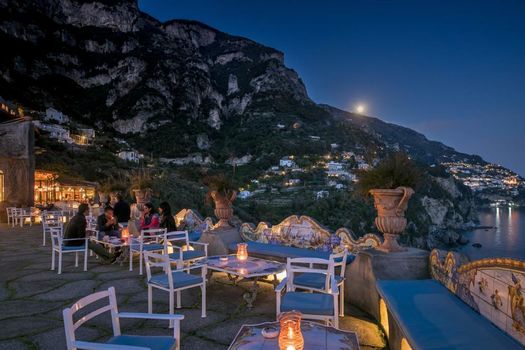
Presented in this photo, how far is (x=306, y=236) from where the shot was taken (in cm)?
510

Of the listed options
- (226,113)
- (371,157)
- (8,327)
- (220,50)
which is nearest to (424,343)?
(371,157)

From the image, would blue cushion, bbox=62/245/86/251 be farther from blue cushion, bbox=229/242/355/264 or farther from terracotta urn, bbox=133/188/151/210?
terracotta urn, bbox=133/188/151/210

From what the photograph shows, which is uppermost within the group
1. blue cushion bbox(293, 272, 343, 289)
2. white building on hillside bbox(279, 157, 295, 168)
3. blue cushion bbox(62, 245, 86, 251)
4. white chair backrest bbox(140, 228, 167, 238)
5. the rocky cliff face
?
the rocky cliff face

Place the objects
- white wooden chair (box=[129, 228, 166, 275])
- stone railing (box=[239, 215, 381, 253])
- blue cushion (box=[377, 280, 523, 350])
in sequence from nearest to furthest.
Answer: blue cushion (box=[377, 280, 523, 350]) → stone railing (box=[239, 215, 381, 253]) → white wooden chair (box=[129, 228, 166, 275])

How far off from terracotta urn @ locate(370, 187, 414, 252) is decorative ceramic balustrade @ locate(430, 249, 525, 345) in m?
0.68

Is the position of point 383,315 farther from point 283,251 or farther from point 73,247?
point 73,247

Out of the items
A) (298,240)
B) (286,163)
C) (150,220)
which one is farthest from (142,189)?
(286,163)

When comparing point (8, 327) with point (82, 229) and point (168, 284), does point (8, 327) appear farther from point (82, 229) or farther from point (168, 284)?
point (82, 229)

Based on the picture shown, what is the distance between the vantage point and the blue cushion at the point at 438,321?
1.92 meters

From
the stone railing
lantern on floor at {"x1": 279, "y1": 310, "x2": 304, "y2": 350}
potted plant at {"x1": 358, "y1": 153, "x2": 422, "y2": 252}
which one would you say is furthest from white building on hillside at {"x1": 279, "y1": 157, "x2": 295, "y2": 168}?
lantern on floor at {"x1": 279, "y1": 310, "x2": 304, "y2": 350}

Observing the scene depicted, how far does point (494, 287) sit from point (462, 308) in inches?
14.6

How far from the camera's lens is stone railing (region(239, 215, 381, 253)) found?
4338 mm

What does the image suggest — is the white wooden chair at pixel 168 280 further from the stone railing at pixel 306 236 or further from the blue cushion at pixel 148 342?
the stone railing at pixel 306 236

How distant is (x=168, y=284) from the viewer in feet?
10.9
